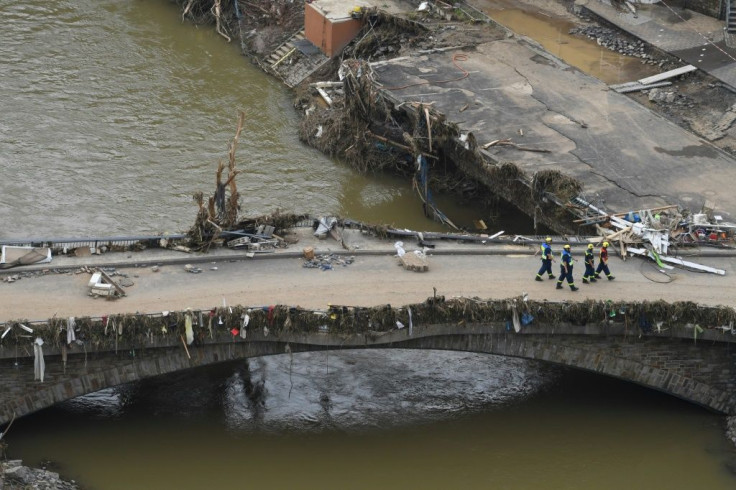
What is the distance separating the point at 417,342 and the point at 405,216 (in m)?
11.2

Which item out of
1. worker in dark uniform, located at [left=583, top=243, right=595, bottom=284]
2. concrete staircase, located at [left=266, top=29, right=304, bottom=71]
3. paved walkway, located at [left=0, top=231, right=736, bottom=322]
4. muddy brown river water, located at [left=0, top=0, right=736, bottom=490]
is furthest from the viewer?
concrete staircase, located at [left=266, top=29, right=304, bottom=71]

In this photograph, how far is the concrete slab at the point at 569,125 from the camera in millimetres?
35844

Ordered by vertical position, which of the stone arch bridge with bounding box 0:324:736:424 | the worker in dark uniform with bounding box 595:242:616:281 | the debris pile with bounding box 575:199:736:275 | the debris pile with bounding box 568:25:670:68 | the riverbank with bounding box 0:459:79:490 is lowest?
the riverbank with bounding box 0:459:79:490

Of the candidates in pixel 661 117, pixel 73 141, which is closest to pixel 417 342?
pixel 661 117

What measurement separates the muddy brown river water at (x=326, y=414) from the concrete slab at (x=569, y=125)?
3.13m

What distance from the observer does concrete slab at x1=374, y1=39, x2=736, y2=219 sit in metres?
35.8

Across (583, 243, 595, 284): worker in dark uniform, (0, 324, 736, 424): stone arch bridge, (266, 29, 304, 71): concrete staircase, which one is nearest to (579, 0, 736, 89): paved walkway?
(266, 29, 304, 71): concrete staircase

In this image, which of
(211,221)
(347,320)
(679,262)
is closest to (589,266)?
(679,262)

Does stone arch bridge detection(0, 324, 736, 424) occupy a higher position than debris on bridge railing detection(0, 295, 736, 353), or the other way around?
debris on bridge railing detection(0, 295, 736, 353)

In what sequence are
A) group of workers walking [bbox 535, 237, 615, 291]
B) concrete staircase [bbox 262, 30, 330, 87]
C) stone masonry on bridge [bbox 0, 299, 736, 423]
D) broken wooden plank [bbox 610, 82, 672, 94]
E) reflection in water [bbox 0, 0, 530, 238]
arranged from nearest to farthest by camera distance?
1. stone masonry on bridge [bbox 0, 299, 736, 423]
2. group of workers walking [bbox 535, 237, 615, 291]
3. reflection in water [bbox 0, 0, 530, 238]
4. broken wooden plank [bbox 610, 82, 672, 94]
5. concrete staircase [bbox 262, 30, 330, 87]

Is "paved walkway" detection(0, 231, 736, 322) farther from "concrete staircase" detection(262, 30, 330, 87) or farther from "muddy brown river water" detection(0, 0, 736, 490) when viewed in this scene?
"concrete staircase" detection(262, 30, 330, 87)

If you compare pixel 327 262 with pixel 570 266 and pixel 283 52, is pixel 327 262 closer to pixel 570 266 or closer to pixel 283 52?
pixel 570 266

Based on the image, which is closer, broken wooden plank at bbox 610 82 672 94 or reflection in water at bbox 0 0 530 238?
reflection in water at bbox 0 0 530 238

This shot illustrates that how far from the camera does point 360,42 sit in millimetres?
45000
